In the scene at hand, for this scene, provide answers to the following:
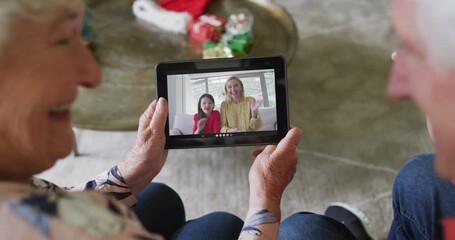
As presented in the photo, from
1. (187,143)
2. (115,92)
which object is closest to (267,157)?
(187,143)

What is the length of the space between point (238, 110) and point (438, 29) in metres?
0.64

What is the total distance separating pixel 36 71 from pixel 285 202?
111 centimetres

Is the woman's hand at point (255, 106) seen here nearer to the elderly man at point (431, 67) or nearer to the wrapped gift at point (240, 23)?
the elderly man at point (431, 67)

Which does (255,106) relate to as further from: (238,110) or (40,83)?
(40,83)

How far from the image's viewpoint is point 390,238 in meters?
1.08

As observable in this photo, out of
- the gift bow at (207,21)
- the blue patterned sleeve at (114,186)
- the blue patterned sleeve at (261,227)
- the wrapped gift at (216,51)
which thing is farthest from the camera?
the gift bow at (207,21)

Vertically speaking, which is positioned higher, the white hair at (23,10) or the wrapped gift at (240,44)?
the wrapped gift at (240,44)

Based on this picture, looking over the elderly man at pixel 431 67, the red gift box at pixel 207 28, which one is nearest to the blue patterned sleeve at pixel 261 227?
the elderly man at pixel 431 67

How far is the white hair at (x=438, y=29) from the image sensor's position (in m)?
0.48

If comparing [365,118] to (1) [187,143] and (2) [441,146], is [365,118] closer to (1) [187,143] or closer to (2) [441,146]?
(1) [187,143]

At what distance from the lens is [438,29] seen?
1.61ft

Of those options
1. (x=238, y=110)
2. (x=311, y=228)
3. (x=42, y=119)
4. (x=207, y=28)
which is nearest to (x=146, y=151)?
(x=238, y=110)

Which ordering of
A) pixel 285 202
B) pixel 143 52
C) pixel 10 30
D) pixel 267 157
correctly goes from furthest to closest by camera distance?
pixel 143 52, pixel 285 202, pixel 267 157, pixel 10 30

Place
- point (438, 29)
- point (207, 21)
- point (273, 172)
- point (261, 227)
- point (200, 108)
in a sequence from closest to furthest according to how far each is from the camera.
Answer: point (438, 29)
point (261, 227)
point (273, 172)
point (200, 108)
point (207, 21)
